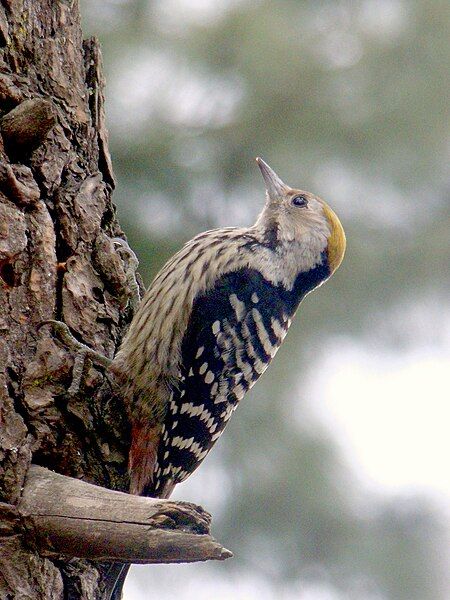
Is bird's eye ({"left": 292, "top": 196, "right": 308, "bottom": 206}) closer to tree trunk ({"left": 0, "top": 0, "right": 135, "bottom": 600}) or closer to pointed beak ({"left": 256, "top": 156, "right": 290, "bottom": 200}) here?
pointed beak ({"left": 256, "top": 156, "right": 290, "bottom": 200})

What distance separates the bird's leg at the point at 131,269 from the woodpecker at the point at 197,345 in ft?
0.35

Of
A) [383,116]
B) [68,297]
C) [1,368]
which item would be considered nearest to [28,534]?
[1,368]

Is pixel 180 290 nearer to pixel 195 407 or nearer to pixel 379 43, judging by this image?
pixel 195 407

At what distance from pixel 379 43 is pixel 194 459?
270cm

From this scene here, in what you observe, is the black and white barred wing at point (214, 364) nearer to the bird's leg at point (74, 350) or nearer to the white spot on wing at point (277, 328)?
the white spot on wing at point (277, 328)

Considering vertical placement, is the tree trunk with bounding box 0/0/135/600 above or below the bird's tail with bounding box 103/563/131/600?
above

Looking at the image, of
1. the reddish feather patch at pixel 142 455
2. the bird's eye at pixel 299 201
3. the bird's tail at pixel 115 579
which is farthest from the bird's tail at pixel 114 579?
the bird's eye at pixel 299 201

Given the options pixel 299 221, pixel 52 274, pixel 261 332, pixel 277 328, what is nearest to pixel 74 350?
pixel 52 274

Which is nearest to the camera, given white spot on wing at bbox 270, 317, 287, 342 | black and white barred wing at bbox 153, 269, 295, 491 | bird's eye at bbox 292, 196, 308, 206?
black and white barred wing at bbox 153, 269, 295, 491

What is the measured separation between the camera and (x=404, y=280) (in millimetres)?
4641

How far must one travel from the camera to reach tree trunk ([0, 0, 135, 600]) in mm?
2357

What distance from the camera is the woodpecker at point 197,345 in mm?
3119

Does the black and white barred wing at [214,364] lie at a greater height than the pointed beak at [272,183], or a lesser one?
lesser

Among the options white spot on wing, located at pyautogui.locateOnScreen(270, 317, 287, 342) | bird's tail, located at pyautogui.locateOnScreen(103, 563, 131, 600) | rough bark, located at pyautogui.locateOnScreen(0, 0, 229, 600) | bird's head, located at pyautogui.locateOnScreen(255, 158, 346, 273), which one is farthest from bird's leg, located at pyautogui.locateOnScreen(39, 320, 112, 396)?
bird's head, located at pyautogui.locateOnScreen(255, 158, 346, 273)
